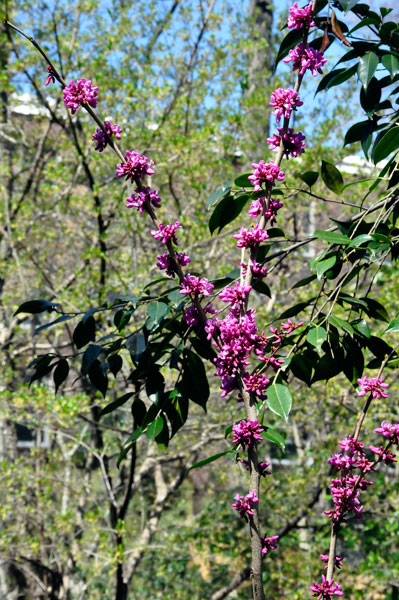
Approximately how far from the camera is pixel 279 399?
1219 mm

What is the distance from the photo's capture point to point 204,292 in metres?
1.36

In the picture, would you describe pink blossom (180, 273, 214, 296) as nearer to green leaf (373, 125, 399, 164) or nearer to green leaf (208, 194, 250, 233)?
green leaf (208, 194, 250, 233)

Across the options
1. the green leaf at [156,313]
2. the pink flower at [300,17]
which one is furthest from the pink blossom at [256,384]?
the pink flower at [300,17]

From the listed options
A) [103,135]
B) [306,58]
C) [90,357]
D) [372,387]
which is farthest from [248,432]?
[306,58]

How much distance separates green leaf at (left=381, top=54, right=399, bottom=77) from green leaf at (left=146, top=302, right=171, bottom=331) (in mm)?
769

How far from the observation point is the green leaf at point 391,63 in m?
1.56

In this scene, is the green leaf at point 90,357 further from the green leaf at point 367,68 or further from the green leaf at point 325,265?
the green leaf at point 367,68

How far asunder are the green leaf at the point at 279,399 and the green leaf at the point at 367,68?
816mm

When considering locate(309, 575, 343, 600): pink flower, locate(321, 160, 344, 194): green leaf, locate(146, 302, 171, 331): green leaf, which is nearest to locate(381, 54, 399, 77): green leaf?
locate(321, 160, 344, 194): green leaf

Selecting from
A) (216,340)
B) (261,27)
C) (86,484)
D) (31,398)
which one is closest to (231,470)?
(86,484)

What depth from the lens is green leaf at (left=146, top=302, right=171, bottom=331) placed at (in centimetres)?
143

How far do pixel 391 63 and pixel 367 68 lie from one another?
59 millimetres

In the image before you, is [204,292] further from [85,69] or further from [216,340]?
[85,69]

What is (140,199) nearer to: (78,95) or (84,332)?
(78,95)
